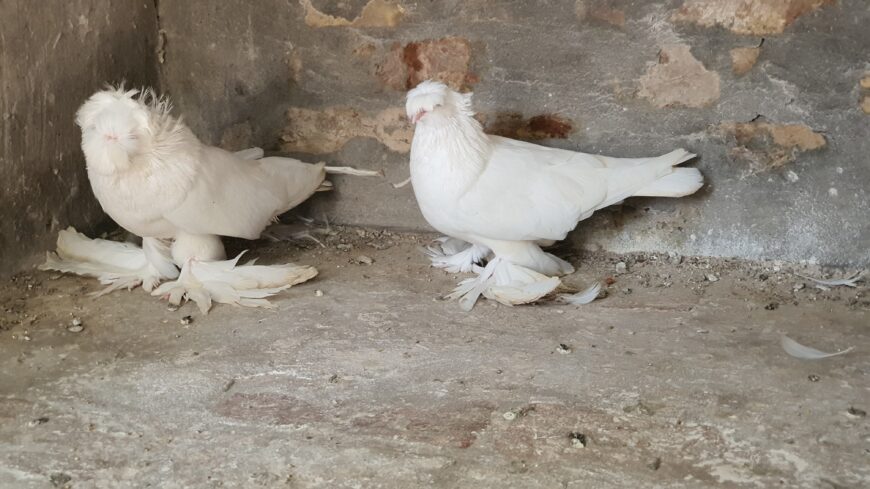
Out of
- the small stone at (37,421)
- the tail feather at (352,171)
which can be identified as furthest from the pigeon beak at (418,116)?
the small stone at (37,421)

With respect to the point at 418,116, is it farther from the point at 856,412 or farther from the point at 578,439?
the point at 856,412

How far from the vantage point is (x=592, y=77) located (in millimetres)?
3117

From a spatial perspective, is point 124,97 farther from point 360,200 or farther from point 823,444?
point 823,444

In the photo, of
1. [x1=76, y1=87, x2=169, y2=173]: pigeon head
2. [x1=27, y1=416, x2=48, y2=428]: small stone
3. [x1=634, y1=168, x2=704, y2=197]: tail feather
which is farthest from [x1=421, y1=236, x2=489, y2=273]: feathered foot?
[x1=27, y1=416, x2=48, y2=428]: small stone

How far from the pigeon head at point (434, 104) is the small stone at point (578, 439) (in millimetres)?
1191

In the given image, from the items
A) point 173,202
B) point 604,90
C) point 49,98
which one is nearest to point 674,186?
point 604,90

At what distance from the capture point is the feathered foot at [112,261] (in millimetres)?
3047

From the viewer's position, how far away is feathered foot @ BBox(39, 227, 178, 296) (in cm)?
305

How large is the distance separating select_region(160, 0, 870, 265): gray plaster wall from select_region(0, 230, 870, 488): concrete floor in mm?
211

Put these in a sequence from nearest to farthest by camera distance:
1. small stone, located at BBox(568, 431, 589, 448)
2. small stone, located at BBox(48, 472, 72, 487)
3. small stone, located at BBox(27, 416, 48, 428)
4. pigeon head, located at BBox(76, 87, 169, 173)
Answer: small stone, located at BBox(48, 472, 72, 487) → small stone, located at BBox(568, 431, 589, 448) → small stone, located at BBox(27, 416, 48, 428) → pigeon head, located at BBox(76, 87, 169, 173)

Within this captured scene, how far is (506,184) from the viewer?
9.44 feet

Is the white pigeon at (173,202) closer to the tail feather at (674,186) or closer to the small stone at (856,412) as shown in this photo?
the tail feather at (674,186)

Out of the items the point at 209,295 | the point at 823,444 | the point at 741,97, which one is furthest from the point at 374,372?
the point at 741,97

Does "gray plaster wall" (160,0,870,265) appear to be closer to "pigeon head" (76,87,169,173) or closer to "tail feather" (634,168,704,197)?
"tail feather" (634,168,704,197)
